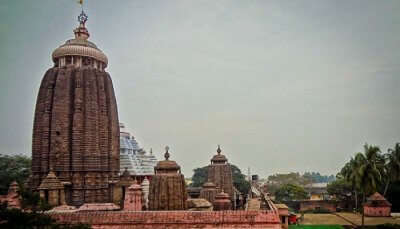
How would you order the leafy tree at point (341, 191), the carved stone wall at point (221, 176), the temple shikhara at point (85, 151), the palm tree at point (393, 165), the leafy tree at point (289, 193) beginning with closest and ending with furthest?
the temple shikhara at point (85, 151) → the carved stone wall at point (221, 176) → the palm tree at point (393, 165) → the leafy tree at point (341, 191) → the leafy tree at point (289, 193)

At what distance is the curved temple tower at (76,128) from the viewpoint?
63.2 feet

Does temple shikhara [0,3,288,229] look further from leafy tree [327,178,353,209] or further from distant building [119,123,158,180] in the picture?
leafy tree [327,178,353,209]

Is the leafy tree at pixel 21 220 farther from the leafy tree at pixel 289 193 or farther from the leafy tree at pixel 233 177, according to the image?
the leafy tree at pixel 289 193

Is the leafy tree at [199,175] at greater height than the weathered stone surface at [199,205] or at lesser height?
lesser

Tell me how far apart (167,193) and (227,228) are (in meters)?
4.37

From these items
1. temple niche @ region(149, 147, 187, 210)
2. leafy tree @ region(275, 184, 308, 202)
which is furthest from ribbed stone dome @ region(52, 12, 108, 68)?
leafy tree @ region(275, 184, 308, 202)

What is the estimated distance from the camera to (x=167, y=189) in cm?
1681

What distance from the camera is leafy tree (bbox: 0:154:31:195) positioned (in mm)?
29109

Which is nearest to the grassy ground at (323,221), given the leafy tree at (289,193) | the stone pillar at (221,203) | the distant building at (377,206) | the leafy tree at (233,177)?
the distant building at (377,206)

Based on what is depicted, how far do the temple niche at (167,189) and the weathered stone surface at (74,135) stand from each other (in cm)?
442

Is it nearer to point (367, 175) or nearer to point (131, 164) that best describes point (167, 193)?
point (131, 164)

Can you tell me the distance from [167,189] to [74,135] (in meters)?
6.41

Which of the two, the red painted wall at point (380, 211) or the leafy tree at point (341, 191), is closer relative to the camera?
the red painted wall at point (380, 211)

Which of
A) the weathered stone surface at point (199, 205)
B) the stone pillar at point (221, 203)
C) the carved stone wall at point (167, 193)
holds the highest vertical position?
the carved stone wall at point (167, 193)
